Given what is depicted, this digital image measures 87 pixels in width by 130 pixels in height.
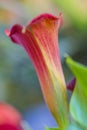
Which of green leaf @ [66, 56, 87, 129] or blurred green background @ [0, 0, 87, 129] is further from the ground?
green leaf @ [66, 56, 87, 129]

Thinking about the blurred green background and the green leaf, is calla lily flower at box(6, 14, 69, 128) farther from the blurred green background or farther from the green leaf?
the blurred green background

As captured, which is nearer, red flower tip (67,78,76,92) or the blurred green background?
red flower tip (67,78,76,92)

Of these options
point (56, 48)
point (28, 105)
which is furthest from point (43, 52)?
point (28, 105)

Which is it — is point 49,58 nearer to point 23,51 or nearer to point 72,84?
point 72,84

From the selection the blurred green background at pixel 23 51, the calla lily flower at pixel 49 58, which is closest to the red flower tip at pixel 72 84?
the calla lily flower at pixel 49 58

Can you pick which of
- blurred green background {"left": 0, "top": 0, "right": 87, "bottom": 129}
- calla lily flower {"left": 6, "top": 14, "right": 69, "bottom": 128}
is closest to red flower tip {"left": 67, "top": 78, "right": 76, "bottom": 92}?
calla lily flower {"left": 6, "top": 14, "right": 69, "bottom": 128}
